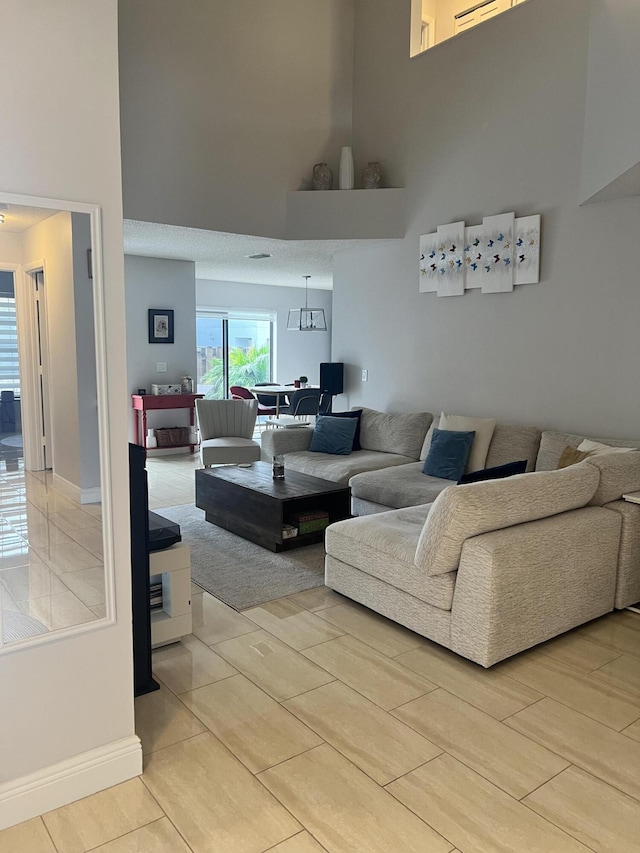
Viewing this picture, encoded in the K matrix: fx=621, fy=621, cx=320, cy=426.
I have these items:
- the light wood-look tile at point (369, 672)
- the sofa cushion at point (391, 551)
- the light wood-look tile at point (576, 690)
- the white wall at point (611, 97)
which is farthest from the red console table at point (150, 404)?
the light wood-look tile at point (576, 690)

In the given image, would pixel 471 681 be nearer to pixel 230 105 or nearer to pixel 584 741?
pixel 584 741

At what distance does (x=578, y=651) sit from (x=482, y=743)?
936 mm

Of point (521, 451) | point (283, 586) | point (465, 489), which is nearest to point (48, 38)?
point (465, 489)

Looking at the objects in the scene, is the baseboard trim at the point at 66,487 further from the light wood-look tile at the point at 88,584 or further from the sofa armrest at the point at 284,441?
the sofa armrest at the point at 284,441

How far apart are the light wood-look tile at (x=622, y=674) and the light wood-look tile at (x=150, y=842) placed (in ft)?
6.07

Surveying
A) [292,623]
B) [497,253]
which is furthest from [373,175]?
[292,623]

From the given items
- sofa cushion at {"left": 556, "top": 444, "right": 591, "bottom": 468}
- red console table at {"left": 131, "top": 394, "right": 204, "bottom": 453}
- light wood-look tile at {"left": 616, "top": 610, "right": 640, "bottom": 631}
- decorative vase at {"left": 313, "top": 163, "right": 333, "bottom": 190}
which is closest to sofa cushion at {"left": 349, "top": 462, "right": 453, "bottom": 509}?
sofa cushion at {"left": 556, "top": 444, "right": 591, "bottom": 468}

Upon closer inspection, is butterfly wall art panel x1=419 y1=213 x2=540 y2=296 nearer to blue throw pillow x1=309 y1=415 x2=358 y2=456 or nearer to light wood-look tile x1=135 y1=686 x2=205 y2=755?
blue throw pillow x1=309 y1=415 x2=358 y2=456

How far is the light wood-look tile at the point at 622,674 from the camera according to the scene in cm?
266

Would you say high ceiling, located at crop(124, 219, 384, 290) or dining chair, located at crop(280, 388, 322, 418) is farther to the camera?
dining chair, located at crop(280, 388, 322, 418)

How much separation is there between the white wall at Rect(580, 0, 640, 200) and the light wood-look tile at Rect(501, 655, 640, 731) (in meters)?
2.71

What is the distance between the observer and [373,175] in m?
5.98

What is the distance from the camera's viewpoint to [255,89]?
5.66 m

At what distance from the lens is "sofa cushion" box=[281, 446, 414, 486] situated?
198 inches
